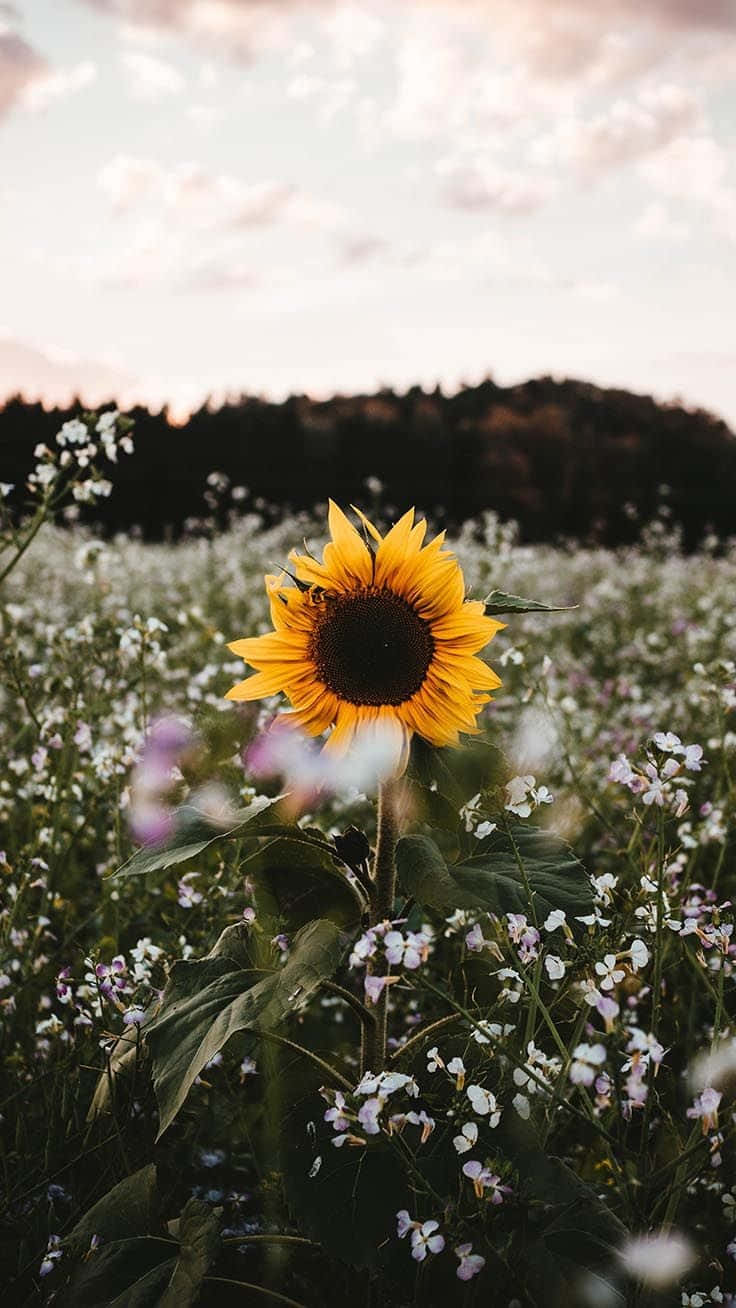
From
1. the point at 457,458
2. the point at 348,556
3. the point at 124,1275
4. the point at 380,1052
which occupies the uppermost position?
the point at 457,458

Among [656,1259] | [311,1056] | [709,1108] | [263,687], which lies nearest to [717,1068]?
[709,1108]

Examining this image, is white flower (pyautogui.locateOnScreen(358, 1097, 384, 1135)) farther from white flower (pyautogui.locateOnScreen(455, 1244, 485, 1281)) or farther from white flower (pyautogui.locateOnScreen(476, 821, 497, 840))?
white flower (pyautogui.locateOnScreen(476, 821, 497, 840))

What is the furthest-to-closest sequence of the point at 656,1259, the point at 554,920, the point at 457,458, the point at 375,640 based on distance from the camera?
1. the point at 457,458
2. the point at 375,640
3. the point at 554,920
4. the point at 656,1259

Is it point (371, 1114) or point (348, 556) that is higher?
point (348, 556)

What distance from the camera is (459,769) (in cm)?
155

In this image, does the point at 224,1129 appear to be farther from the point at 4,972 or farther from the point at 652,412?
the point at 652,412

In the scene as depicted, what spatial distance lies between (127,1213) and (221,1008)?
0.38m

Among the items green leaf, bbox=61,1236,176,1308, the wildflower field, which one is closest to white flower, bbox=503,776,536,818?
the wildflower field

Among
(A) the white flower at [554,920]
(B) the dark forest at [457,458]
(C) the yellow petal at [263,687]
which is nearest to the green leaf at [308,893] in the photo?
(C) the yellow petal at [263,687]

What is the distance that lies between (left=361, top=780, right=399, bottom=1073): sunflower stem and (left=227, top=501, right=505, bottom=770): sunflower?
9 centimetres

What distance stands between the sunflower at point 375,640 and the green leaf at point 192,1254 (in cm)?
71

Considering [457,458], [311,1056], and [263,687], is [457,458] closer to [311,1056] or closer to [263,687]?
[263,687]

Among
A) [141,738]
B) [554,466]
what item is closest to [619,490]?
[554,466]

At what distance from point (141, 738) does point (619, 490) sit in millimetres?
27411
